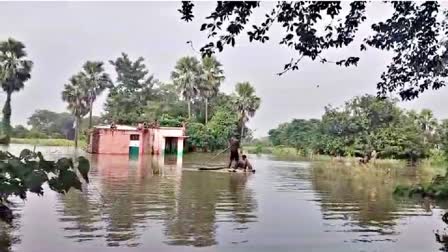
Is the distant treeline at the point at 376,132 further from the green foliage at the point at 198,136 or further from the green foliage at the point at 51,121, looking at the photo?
the green foliage at the point at 51,121

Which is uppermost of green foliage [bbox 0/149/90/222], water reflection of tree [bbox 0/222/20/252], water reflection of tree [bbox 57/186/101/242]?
green foliage [bbox 0/149/90/222]

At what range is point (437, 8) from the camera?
→ 579cm

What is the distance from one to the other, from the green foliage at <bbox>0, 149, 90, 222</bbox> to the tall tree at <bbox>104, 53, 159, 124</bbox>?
166 feet

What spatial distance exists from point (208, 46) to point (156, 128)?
135 feet

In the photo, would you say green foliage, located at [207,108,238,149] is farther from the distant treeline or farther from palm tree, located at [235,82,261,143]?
the distant treeline

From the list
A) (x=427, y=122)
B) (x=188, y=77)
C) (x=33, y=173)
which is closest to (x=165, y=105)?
(x=188, y=77)

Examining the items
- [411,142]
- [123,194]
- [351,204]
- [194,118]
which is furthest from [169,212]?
[194,118]

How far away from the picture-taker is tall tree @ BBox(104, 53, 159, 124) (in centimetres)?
5953

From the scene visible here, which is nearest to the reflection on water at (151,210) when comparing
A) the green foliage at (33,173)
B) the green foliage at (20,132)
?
the green foliage at (33,173)

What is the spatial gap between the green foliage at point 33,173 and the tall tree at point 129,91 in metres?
50.7

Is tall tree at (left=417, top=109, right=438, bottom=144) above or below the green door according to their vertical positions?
above

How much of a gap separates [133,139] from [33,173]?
130 feet

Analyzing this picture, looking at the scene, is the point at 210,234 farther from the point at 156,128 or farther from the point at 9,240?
the point at 156,128

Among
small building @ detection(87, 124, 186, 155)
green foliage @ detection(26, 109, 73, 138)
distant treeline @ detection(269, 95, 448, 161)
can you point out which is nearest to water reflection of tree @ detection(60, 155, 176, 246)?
small building @ detection(87, 124, 186, 155)
